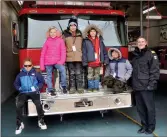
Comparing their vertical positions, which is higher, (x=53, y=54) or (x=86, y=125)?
(x=53, y=54)

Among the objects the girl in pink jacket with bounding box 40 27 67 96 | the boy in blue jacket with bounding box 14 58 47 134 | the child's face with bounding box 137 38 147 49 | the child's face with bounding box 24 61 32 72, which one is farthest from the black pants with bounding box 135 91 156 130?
the child's face with bounding box 24 61 32 72

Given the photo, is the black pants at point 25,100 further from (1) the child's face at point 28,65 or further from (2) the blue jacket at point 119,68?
(2) the blue jacket at point 119,68

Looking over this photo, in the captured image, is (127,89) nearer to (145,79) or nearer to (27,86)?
(145,79)

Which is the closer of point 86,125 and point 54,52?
point 54,52

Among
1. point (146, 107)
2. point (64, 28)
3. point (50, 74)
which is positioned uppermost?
point (64, 28)

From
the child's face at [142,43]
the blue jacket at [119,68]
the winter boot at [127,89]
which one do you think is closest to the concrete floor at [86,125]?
Result: the winter boot at [127,89]

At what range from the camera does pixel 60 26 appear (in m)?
5.70

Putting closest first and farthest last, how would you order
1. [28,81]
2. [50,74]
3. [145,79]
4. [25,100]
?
[145,79]
[25,100]
[28,81]
[50,74]

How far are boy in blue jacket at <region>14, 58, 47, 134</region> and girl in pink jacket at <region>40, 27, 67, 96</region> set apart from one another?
0.67 ft

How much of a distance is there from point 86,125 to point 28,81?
5.17 feet

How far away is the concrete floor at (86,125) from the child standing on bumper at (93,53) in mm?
832

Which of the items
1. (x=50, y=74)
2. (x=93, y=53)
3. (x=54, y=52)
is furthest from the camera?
(x=93, y=53)

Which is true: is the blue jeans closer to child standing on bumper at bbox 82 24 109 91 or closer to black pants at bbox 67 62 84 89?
black pants at bbox 67 62 84 89

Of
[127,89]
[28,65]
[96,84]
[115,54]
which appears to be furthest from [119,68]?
[28,65]
